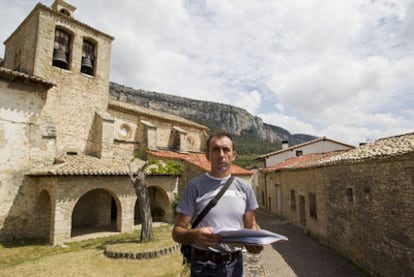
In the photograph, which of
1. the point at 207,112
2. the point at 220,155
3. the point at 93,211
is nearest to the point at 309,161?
the point at 93,211

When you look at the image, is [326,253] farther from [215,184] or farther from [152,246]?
[215,184]

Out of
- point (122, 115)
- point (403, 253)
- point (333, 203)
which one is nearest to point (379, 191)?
point (403, 253)

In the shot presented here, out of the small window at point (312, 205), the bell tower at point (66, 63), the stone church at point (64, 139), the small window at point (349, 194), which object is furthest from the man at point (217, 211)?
the bell tower at point (66, 63)

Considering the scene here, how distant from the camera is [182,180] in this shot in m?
15.8

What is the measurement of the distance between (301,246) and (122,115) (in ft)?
43.6

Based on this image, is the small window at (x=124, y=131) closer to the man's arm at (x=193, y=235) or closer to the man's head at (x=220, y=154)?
the man's head at (x=220, y=154)

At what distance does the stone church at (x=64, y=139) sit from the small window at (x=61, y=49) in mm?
54

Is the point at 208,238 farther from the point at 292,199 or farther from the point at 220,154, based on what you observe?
the point at 292,199

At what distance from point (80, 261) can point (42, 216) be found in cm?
477

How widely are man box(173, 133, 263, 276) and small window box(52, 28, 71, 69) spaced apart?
14214mm

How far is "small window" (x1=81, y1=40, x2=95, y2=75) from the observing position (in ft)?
48.4

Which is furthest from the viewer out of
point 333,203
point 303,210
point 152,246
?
point 303,210

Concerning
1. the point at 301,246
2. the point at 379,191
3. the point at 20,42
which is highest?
the point at 20,42

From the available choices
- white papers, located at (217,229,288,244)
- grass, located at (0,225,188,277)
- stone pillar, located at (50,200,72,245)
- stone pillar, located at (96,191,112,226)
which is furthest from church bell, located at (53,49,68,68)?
white papers, located at (217,229,288,244)
